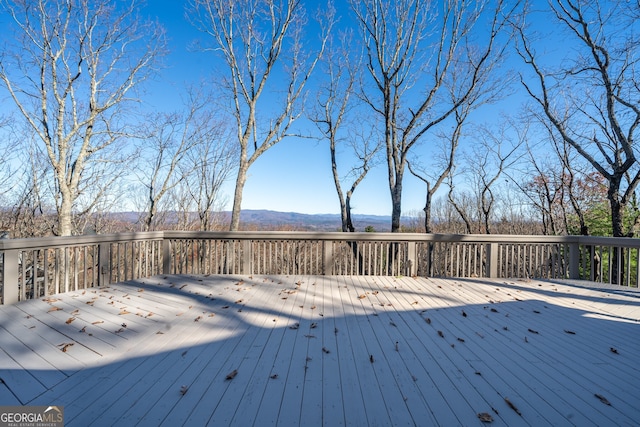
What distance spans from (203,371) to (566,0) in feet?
34.8

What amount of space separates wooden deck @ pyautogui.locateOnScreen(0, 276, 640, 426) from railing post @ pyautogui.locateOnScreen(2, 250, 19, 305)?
18 centimetres

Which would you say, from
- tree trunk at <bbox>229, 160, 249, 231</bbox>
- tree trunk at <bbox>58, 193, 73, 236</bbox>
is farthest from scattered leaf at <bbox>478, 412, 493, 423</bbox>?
tree trunk at <bbox>58, 193, 73, 236</bbox>

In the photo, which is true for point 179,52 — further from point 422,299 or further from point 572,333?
point 572,333

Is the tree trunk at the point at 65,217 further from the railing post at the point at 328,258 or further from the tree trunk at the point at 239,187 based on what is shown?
the railing post at the point at 328,258

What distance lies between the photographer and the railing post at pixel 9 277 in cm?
338

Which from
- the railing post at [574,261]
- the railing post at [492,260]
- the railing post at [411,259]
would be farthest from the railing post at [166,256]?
the railing post at [574,261]

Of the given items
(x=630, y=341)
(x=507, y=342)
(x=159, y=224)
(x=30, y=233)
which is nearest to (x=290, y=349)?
(x=507, y=342)

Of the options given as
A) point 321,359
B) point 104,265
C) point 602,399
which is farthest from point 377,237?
point 104,265

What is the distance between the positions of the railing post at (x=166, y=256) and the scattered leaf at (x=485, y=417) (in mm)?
5401

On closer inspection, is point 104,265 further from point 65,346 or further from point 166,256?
point 65,346

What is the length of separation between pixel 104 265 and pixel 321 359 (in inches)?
162

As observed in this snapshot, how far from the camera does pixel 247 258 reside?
5695mm

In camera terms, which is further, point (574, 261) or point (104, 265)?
point (574, 261)

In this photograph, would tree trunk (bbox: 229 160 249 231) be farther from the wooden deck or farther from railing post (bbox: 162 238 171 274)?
the wooden deck
